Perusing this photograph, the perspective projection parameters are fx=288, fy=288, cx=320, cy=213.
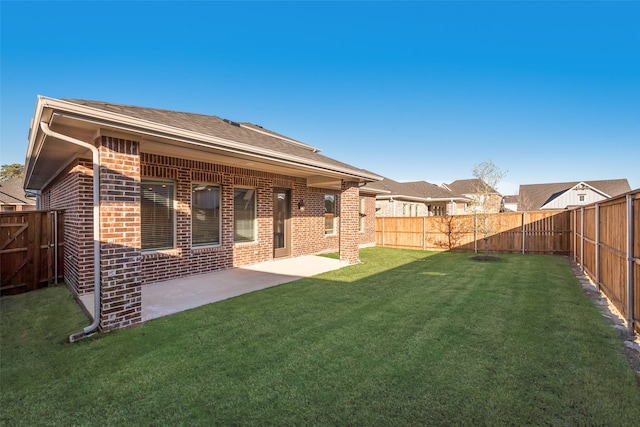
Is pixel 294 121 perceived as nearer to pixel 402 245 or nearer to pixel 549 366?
pixel 402 245

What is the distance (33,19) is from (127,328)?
385 inches

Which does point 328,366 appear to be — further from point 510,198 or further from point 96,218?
point 510,198

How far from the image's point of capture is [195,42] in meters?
10.5

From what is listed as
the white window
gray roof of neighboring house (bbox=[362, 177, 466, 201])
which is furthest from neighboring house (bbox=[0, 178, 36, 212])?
gray roof of neighboring house (bbox=[362, 177, 466, 201])

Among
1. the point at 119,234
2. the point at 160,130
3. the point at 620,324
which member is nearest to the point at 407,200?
the point at 620,324

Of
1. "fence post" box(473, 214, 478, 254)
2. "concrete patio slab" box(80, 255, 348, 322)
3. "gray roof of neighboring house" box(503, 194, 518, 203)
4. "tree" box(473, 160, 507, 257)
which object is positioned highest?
"gray roof of neighboring house" box(503, 194, 518, 203)

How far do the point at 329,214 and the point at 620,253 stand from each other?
28.9 ft

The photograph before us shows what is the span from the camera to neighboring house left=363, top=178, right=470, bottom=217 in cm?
1770

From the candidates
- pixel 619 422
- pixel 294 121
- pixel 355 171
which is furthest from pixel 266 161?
pixel 294 121

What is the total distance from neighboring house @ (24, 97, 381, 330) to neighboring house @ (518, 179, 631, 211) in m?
29.5

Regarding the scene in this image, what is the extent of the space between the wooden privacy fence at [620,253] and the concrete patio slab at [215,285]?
19.4ft

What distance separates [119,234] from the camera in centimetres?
411

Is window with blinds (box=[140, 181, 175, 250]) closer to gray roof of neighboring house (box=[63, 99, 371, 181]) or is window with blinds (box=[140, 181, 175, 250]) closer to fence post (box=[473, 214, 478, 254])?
gray roof of neighboring house (box=[63, 99, 371, 181])

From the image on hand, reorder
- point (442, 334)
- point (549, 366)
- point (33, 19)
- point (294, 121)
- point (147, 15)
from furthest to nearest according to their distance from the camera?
point (294, 121) < point (147, 15) < point (33, 19) < point (442, 334) < point (549, 366)
